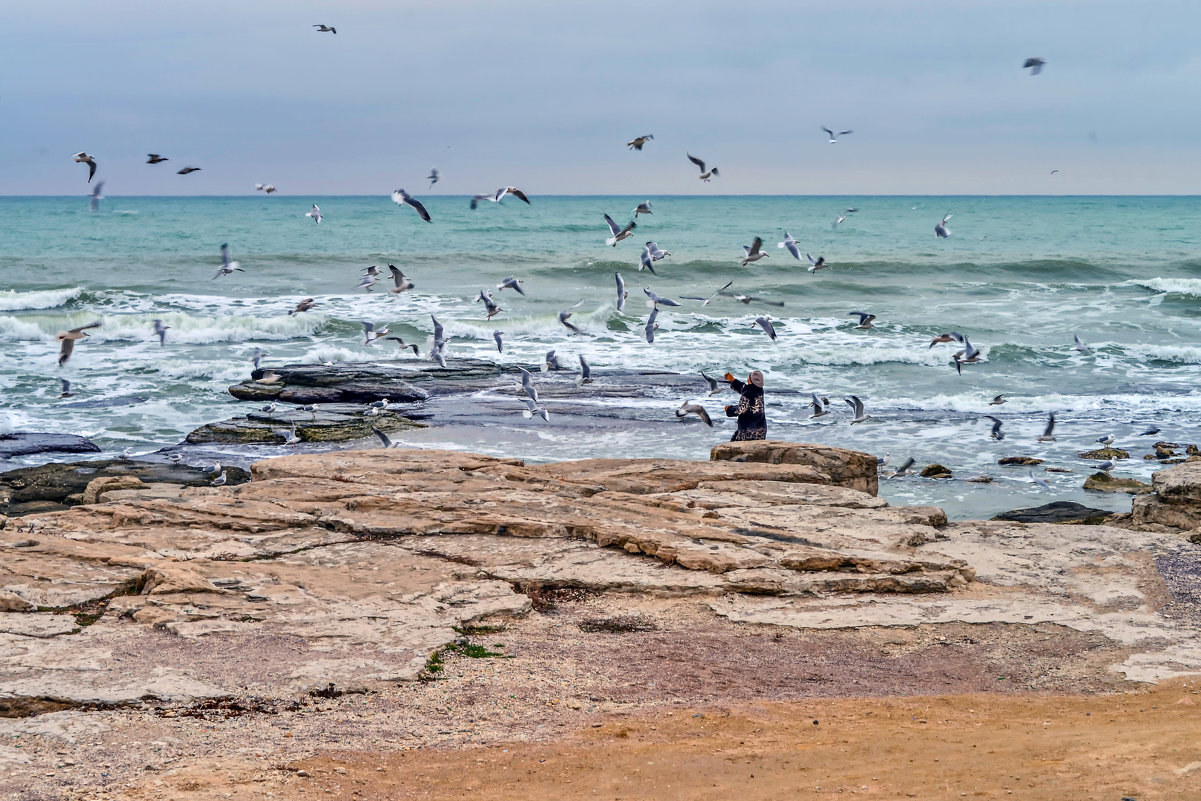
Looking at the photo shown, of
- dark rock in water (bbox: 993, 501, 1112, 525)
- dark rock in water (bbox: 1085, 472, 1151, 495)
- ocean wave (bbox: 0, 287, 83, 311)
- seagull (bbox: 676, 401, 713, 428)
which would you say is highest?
ocean wave (bbox: 0, 287, 83, 311)

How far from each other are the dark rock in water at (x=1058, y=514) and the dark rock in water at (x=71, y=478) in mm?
8681

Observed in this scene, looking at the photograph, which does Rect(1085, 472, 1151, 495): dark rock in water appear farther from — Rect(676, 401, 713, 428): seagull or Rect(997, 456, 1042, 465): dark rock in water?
Rect(676, 401, 713, 428): seagull

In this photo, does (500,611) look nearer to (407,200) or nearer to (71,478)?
(407,200)

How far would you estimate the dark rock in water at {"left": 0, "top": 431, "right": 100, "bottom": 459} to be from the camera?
1620 centimetres

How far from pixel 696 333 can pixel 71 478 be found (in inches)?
767

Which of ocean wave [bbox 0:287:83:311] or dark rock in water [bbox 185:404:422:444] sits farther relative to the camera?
ocean wave [bbox 0:287:83:311]

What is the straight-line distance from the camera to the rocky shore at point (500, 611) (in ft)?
19.5

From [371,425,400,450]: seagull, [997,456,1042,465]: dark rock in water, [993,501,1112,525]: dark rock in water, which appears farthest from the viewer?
[997,456,1042,465]: dark rock in water

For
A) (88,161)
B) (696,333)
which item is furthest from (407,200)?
(696,333)

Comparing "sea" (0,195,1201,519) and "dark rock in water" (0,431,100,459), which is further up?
"sea" (0,195,1201,519)

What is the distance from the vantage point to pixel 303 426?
58.6ft

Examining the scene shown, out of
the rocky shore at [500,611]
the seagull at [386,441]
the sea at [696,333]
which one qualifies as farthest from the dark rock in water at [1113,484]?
the seagull at [386,441]

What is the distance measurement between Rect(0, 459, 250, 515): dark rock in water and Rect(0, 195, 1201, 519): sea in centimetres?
182

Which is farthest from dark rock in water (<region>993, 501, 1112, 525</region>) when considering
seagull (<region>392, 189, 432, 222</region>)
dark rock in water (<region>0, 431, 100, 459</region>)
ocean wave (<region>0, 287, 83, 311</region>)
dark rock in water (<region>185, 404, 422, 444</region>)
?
ocean wave (<region>0, 287, 83, 311</region>)
